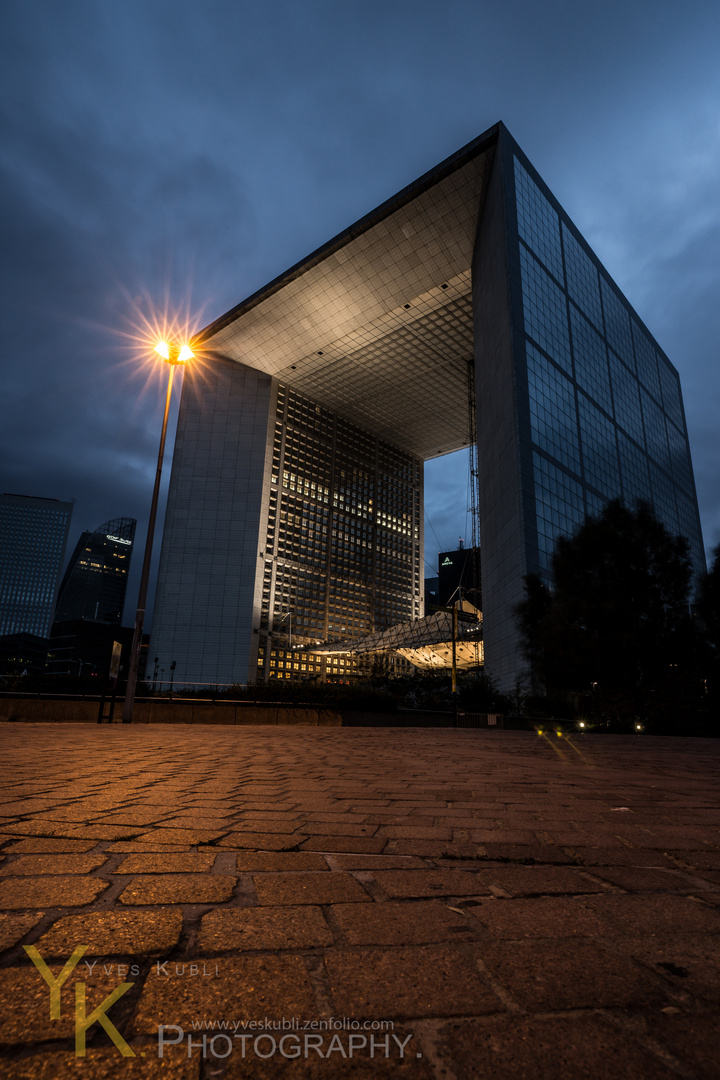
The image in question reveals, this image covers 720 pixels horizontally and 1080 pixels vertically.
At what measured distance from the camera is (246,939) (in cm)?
153

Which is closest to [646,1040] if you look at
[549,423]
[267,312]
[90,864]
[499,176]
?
[90,864]

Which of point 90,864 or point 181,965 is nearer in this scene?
point 181,965

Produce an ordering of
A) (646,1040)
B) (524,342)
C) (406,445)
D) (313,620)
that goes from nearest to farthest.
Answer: (646,1040), (524,342), (313,620), (406,445)

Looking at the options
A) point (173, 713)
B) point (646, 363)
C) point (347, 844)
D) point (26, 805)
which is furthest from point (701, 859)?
point (646, 363)

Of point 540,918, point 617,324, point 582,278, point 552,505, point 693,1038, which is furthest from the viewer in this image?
point 617,324

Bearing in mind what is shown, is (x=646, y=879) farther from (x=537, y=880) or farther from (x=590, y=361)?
(x=590, y=361)

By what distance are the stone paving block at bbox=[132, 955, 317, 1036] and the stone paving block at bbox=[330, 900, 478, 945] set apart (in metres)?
0.27

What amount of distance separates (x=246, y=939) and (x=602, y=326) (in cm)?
6616

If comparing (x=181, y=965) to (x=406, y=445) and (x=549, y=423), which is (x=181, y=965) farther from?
(x=406, y=445)

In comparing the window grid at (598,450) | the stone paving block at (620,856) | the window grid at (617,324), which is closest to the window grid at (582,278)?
the window grid at (617,324)

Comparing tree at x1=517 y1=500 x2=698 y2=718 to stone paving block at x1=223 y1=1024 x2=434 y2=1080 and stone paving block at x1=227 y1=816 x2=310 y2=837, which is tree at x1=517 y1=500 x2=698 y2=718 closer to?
stone paving block at x1=227 y1=816 x2=310 y2=837

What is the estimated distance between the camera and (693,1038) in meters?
1.09

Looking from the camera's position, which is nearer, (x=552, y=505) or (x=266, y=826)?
(x=266, y=826)

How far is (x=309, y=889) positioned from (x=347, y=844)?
0.75 metres
